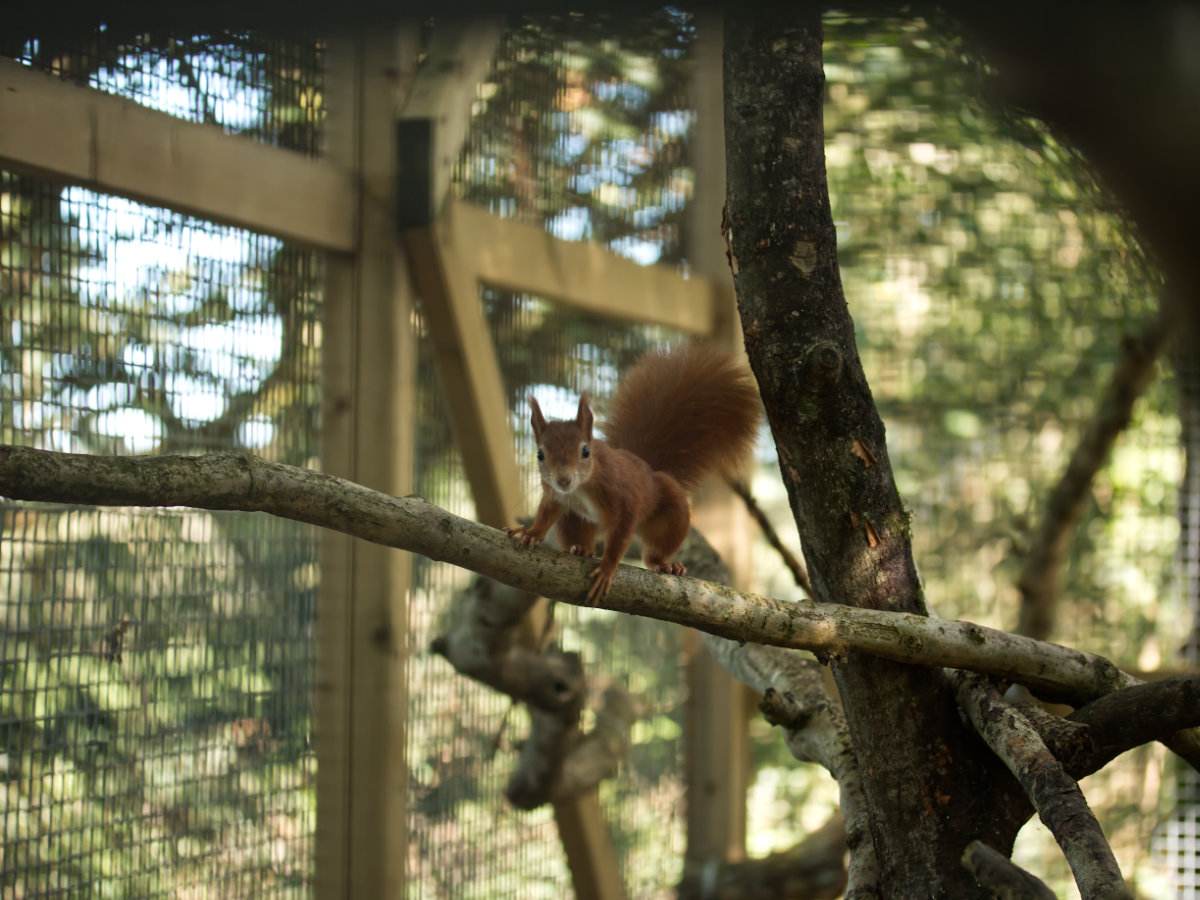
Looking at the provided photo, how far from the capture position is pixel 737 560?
2.66m

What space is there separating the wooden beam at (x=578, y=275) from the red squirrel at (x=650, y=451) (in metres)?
0.45

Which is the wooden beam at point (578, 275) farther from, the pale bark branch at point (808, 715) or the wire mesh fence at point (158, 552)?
the pale bark branch at point (808, 715)

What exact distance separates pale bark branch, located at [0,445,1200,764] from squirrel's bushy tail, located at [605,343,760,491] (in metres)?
0.47

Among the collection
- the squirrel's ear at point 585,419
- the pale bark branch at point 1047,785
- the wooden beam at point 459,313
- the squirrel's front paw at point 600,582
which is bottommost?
the pale bark branch at point 1047,785

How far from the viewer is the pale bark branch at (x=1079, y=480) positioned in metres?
2.55

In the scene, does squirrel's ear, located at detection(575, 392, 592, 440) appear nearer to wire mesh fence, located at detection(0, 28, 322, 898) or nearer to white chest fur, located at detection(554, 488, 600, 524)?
white chest fur, located at detection(554, 488, 600, 524)

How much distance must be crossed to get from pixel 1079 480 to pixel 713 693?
1.11 m

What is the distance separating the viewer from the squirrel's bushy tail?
5.18ft

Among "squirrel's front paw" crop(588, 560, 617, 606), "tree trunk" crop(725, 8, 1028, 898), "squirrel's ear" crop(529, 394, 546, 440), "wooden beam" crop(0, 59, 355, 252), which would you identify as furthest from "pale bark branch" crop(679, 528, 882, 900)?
"wooden beam" crop(0, 59, 355, 252)

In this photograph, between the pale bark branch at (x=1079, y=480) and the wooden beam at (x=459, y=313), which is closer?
the wooden beam at (x=459, y=313)

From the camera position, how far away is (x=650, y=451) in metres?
1.65

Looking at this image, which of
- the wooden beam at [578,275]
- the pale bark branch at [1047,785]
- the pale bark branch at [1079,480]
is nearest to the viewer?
the pale bark branch at [1047,785]

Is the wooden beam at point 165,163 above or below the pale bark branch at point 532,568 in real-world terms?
above

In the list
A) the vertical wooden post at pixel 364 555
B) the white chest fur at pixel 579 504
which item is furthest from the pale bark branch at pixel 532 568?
the vertical wooden post at pixel 364 555
